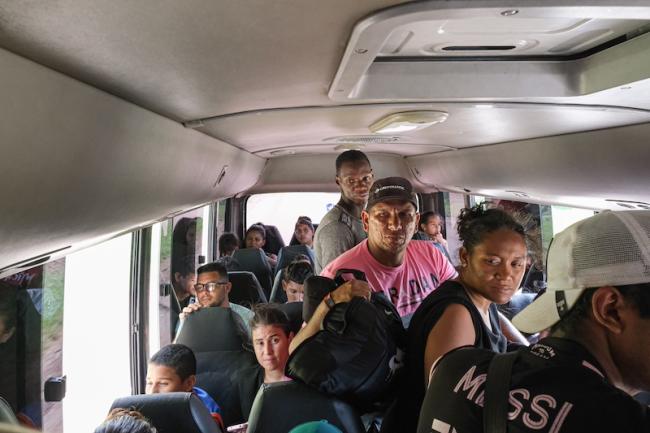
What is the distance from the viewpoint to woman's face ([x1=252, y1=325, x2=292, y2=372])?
3.36 m

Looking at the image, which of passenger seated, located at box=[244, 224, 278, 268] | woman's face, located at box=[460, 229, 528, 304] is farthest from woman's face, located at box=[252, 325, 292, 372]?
passenger seated, located at box=[244, 224, 278, 268]

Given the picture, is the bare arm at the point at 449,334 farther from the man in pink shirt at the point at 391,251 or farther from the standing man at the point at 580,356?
the man in pink shirt at the point at 391,251

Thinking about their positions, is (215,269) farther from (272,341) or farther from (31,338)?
(31,338)

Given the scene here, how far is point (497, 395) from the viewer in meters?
1.06

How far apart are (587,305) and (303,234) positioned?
254 inches

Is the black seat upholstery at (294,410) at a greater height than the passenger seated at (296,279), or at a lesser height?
lesser

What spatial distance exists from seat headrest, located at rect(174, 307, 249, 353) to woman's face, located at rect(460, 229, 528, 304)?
8.45 feet

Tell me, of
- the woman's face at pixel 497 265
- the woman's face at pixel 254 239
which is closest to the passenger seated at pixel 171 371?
the woman's face at pixel 497 265

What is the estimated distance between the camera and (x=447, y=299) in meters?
1.69

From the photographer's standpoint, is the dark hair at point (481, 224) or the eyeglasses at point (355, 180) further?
the eyeglasses at point (355, 180)

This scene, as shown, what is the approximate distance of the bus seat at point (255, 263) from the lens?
6.86 meters

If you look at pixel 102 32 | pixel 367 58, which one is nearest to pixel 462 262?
pixel 367 58

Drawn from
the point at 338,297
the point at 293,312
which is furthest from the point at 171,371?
the point at 338,297

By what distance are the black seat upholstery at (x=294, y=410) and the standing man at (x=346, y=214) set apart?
1166mm
